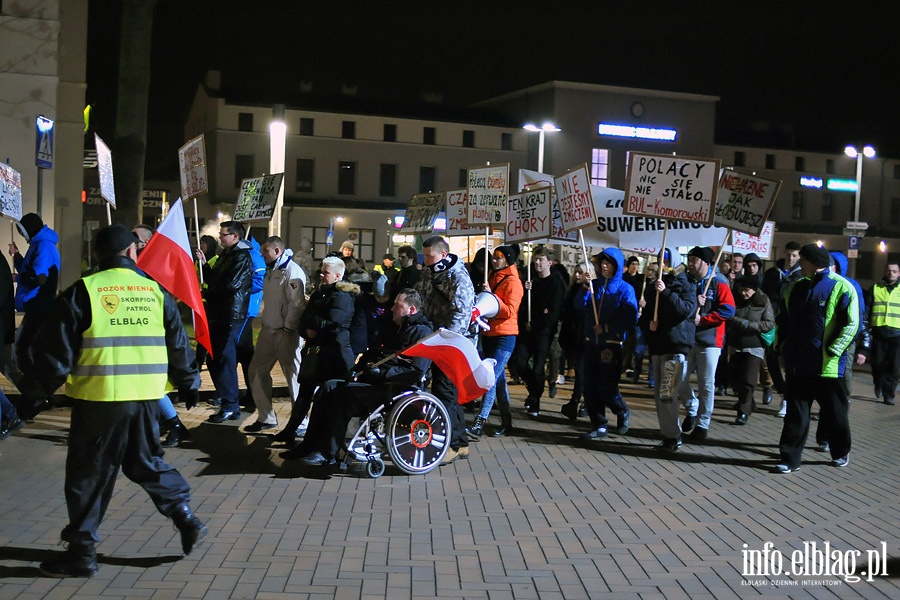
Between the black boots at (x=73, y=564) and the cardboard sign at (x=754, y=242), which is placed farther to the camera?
the cardboard sign at (x=754, y=242)

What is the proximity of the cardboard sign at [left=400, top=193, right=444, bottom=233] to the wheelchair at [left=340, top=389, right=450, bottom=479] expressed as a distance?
9915 mm

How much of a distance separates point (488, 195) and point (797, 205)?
210 feet

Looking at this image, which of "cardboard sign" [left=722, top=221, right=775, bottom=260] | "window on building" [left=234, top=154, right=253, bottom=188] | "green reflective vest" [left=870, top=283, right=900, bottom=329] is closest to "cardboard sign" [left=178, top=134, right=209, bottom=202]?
"green reflective vest" [left=870, top=283, right=900, bottom=329]

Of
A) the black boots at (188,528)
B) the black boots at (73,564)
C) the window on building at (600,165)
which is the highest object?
the window on building at (600,165)

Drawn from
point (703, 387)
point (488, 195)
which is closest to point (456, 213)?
point (488, 195)

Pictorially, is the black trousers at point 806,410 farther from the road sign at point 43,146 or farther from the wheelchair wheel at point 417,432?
the road sign at point 43,146

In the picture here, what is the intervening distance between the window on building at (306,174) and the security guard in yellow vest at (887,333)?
175ft

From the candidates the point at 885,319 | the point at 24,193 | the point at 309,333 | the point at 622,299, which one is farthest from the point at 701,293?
the point at 24,193

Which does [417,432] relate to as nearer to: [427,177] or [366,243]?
[366,243]

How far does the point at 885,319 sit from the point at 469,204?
250 inches

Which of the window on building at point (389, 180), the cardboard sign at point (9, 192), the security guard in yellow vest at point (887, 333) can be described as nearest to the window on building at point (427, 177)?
the window on building at point (389, 180)

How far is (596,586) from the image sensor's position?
17.9 feet

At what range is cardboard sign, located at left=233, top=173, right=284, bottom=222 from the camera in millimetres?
13609

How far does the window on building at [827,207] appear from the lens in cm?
7375
